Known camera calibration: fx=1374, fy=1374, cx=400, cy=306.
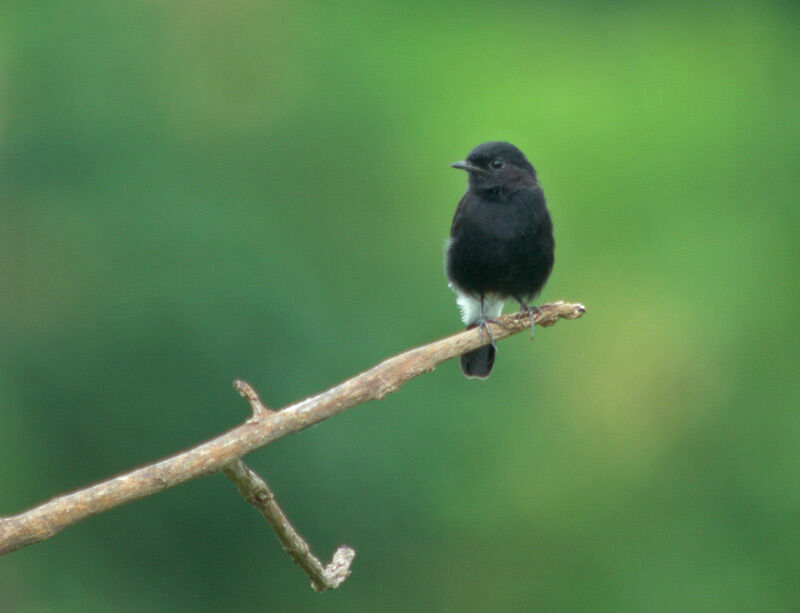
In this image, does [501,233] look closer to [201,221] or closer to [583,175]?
[201,221]

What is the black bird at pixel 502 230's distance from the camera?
612cm

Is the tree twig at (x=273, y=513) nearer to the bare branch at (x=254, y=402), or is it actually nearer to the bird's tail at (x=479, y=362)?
the bare branch at (x=254, y=402)

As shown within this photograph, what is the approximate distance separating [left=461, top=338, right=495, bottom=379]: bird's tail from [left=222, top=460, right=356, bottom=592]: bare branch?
2.46 m

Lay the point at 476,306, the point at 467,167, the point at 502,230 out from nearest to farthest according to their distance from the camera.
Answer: the point at 502,230 → the point at 467,167 → the point at 476,306

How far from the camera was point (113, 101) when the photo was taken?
1224cm

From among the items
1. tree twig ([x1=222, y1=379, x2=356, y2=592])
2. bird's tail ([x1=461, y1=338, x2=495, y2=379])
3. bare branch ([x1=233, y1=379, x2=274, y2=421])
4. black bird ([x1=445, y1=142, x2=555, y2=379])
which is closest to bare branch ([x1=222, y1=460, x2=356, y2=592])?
tree twig ([x1=222, y1=379, x2=356, y2=592])

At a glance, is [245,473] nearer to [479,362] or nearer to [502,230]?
[502,230]

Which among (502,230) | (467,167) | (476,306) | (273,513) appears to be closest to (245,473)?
(273,513)

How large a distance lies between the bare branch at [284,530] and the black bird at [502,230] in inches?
89.3

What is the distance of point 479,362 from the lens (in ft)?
21.2

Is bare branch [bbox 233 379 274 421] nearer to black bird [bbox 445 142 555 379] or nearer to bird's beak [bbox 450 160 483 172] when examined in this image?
black bird [bbox 445 142 555 379]

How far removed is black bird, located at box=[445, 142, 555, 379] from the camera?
20.1ft

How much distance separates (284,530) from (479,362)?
2723 millimetres

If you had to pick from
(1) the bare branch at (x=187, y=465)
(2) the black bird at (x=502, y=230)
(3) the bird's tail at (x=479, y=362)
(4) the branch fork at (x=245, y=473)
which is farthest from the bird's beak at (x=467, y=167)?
(1) the bare branch at (x=187, y=465)
